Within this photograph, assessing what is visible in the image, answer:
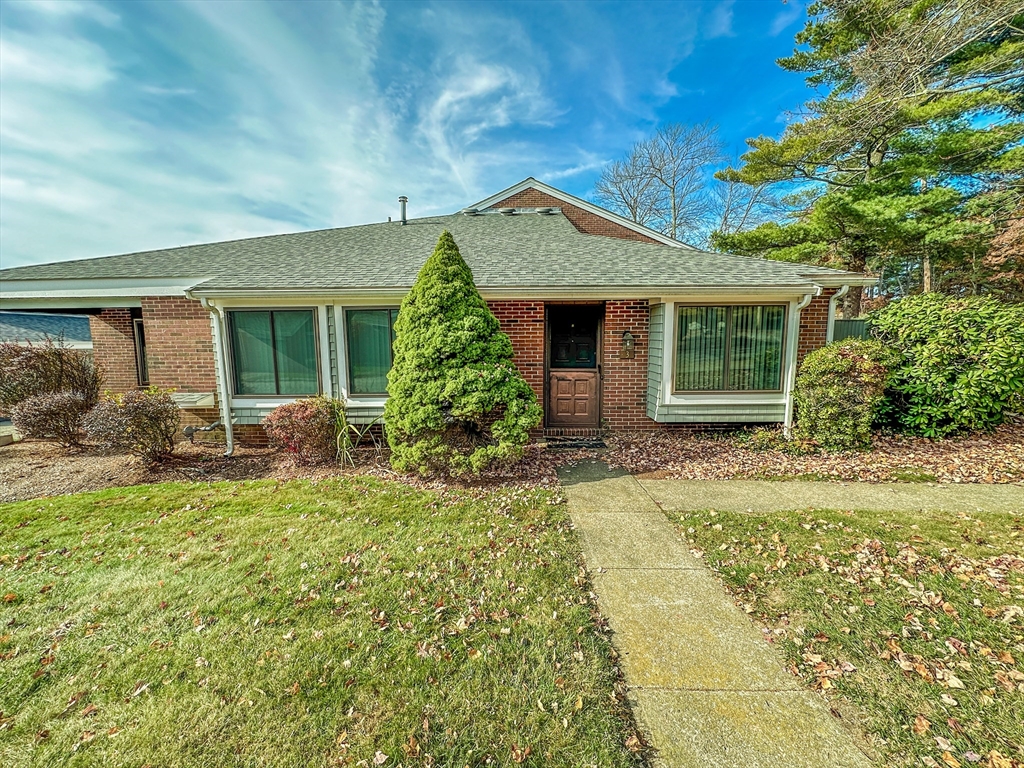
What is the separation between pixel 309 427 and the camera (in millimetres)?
5727

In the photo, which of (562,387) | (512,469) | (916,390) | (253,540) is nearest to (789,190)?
(916,390)

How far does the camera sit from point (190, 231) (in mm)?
14609

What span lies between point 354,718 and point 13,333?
18.1 meters

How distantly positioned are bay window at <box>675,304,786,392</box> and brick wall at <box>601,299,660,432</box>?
61 cm

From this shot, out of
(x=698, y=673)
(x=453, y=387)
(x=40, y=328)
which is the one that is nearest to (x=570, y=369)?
(x=453, y=387)

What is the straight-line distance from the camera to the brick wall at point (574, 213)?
12602 mm

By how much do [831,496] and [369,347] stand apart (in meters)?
6.56

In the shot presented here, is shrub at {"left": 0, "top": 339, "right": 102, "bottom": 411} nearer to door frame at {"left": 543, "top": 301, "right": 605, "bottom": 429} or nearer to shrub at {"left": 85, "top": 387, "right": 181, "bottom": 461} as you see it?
shrub at {"left": 85, "top": 387, "right": 181, "bottom": 461}

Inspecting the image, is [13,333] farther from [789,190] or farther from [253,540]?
[789,190]

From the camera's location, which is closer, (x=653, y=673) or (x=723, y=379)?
(x=653, y=673)

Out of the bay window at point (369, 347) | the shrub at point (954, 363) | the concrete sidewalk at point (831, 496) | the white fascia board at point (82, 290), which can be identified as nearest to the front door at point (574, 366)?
the concrete sidewalk at point (831, 496)

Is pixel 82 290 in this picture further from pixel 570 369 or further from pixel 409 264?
pixel 570 369

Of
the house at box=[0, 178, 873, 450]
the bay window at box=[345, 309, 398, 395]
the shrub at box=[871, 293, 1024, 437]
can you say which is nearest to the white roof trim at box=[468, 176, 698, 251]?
the house at box=[0, 178, 873, 450]

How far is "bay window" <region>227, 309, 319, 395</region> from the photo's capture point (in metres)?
6.48
